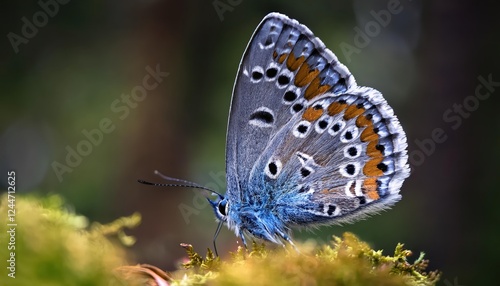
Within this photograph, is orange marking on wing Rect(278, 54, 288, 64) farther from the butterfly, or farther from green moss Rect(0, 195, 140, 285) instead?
green moss Rect(0, 195, 140, 285)

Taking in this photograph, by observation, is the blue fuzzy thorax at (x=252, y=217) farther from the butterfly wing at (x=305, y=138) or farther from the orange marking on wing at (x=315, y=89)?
the orange marking on wing at (x=315, y=89)

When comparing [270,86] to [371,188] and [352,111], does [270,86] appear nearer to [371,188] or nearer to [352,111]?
[352,111]

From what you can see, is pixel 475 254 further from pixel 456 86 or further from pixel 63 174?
pixel 63 174

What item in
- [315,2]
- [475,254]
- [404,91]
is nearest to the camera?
[475,254]

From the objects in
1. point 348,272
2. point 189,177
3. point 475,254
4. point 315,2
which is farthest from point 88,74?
point 348,272

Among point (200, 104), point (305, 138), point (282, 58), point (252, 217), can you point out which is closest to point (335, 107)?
point (305, 138)

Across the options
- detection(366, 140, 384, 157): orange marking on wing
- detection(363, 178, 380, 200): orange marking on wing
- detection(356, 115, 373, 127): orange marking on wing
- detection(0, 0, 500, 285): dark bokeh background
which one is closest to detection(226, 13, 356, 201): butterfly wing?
detection(356, 115, 373, 127): orange marking on wing

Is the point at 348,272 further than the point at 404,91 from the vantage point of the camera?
No

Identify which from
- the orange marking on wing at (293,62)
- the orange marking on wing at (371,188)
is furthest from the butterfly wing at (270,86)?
the orange marking on wing at (371,188)
